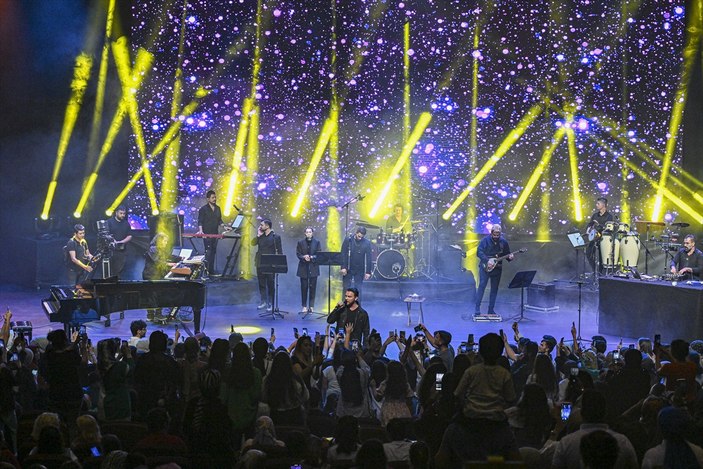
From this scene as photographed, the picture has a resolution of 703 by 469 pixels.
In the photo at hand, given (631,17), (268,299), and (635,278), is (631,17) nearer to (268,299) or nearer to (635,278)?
(635,278)

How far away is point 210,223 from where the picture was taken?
17.3m

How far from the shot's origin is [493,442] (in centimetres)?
490

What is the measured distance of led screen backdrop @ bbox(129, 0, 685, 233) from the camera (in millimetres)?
18828

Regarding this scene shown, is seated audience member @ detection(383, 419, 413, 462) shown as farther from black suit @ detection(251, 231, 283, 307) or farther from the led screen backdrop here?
the led screen backdrop

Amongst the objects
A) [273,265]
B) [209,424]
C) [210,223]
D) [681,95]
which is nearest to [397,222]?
[210,223]

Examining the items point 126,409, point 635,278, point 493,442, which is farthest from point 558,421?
point 635,278

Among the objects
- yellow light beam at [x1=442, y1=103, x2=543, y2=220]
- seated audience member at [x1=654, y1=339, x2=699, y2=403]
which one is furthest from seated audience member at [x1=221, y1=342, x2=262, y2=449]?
yellow light beam at [x1=442, y1=103, x2=543, y2=220]

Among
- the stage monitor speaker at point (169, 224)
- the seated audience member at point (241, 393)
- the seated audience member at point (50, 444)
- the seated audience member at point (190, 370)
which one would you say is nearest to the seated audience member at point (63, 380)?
the seated audience member at point (190, 370)

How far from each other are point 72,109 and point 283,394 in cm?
1380

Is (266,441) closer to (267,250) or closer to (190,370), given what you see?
(190,370)

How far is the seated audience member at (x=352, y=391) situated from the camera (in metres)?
6.82

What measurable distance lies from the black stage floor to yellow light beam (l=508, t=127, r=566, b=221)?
1.83m

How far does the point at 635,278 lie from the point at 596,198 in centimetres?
538

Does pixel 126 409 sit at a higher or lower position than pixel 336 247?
lower
